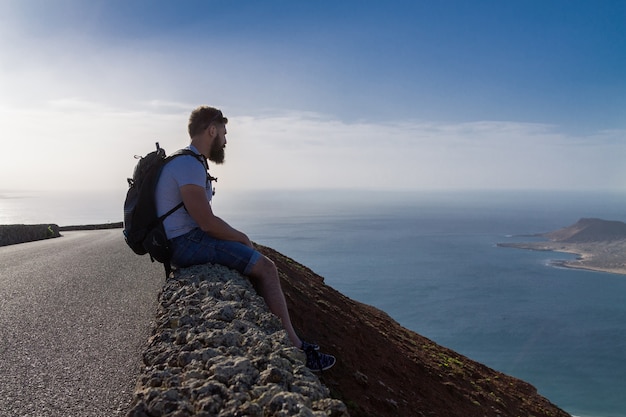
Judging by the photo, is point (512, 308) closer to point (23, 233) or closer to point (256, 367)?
point (23, 233)

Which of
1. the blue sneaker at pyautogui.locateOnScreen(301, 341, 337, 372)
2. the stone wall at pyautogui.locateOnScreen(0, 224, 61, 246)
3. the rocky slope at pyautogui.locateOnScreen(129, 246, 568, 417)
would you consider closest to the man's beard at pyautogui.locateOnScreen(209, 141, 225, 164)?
the rocky slope at pyautogui.locateOnScreen(129, 246, 568, 417)

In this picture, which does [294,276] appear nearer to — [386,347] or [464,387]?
[386,347]

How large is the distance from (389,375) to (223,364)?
5.16 m

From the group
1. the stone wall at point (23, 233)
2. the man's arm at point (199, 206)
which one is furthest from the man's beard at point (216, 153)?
the stone wall at point (23, 233)

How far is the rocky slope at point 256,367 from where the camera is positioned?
9.20 ft

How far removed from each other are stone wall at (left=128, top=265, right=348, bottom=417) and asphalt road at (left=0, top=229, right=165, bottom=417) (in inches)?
25.0

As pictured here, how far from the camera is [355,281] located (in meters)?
143

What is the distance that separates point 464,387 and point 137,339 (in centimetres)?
754

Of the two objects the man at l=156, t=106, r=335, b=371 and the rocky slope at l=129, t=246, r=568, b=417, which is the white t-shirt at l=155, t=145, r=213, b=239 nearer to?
the man at l=156, t=106, r=335, b=371

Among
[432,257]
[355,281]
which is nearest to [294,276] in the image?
[355,281]

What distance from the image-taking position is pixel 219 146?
5.33 metres

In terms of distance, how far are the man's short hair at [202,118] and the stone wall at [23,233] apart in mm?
15372

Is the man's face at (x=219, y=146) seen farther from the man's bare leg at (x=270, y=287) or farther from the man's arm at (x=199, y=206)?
the man's bare leg at (x=270, y=287)

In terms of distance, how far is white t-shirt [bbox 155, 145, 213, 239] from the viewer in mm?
4879
